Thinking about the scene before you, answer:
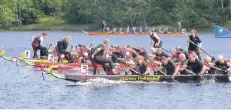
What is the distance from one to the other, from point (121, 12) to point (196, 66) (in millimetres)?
80755

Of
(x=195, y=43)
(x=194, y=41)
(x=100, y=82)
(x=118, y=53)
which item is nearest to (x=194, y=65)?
(x=100, y=82)

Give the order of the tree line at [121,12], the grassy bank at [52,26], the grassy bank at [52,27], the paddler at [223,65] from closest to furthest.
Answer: the paddler at [223,65] → the tree line at [121,12] → the grassy bank at [52,27] → the grassy bank at [52,26]

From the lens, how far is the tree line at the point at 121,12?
345 feet

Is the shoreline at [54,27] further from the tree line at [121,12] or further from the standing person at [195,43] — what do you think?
the standing person at [195,43]

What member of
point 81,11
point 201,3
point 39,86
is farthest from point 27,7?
point 39,86

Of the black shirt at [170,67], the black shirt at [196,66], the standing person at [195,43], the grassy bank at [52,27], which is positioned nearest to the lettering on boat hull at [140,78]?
the black shirt at [170,67]

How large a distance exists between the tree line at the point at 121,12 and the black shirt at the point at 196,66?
69117 millimetres

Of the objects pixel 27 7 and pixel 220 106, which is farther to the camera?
pixel 27 7

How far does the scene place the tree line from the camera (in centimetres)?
10512

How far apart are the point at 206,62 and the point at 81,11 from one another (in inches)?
3317

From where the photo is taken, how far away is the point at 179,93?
3278 cm

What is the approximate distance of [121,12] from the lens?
116 meters

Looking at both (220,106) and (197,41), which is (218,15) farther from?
(220,106)

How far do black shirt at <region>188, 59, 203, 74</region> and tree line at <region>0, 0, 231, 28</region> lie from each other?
6912cm
